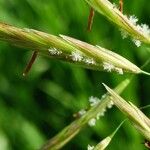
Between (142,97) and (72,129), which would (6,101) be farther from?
(72,129)

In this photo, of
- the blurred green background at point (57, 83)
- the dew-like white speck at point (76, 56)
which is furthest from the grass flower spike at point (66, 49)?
the blurred green background at point (57, 83)

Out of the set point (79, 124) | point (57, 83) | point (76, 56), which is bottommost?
point (57, 83)

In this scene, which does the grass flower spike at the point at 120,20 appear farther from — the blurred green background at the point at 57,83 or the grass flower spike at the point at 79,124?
the blurred green background at the point at 57,83

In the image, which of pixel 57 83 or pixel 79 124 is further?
pixel 57 83

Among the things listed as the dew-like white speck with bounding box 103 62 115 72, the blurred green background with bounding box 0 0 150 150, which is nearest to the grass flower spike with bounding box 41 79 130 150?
the dew-like white speck with bounding box 103 62 115 72

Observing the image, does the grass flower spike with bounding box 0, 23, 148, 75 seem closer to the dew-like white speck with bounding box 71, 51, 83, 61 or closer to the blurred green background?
the dew-like white speck with bounding box 71, 51, 83, 61

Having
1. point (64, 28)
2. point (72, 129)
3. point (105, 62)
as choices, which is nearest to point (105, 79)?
point (64, 28)

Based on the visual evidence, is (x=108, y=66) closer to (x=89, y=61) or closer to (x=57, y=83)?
(x=89, y=61)

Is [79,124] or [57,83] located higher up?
[79,124]

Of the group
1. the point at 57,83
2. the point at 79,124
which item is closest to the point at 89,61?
the point at 79,124

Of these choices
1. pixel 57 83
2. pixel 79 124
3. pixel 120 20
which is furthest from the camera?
pixel 57 83
